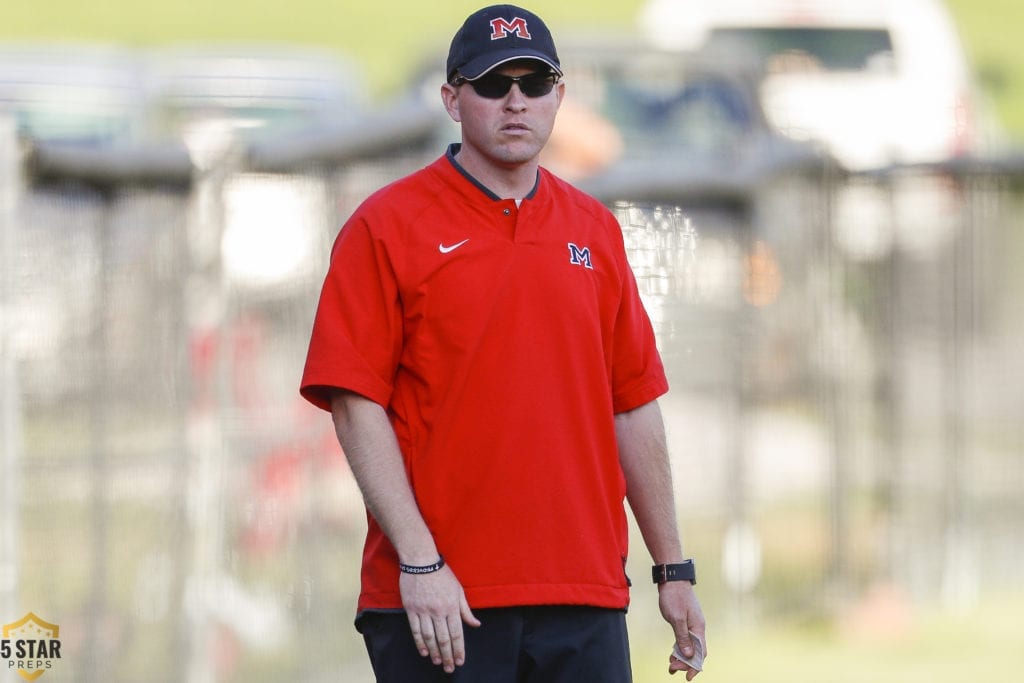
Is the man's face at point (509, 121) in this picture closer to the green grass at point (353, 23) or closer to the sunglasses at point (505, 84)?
the sunglasses at point (505, 84)

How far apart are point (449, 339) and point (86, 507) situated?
2459 millimetres

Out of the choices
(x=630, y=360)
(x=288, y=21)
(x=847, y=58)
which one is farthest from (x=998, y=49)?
(x=630, y=360)

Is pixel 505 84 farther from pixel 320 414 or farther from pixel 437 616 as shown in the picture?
pixel 320 414

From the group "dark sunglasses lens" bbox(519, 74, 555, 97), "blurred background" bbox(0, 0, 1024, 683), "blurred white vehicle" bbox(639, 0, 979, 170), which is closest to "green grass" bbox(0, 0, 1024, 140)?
"blurred white vehicle" bbox(639, 0, 979, 170)

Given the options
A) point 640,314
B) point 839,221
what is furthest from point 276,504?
point 839,221

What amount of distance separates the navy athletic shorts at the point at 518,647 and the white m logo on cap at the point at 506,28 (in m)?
1.12

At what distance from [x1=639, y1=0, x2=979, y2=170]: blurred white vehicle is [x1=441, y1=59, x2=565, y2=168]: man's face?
8.76 meters

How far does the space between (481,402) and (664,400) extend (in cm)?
344

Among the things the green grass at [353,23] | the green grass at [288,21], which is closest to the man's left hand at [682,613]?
the green grass at [353,23]

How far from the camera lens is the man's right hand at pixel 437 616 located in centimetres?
301

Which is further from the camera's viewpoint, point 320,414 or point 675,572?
point 320,414

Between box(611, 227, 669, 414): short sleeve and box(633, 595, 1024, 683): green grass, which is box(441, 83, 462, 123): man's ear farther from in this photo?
box(633, 595, 1024, 683): green grass

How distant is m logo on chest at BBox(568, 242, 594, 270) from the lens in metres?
3.23

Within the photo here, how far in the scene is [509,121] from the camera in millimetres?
3176
